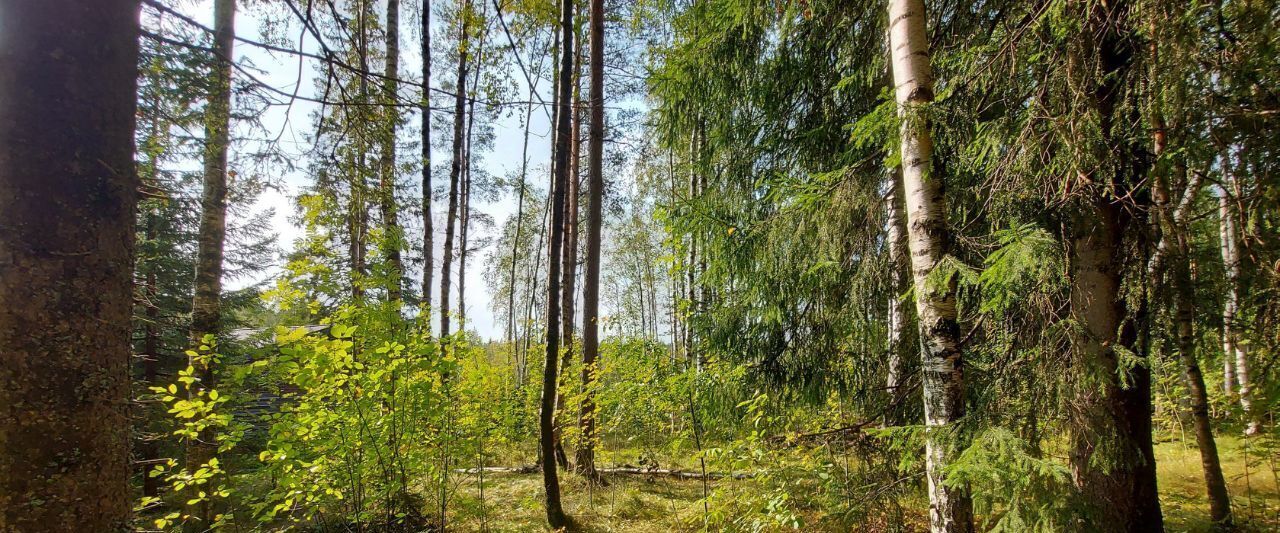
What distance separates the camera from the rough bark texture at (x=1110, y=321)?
78.1 inches

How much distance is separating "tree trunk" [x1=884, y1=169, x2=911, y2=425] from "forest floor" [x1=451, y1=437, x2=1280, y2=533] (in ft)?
3.95

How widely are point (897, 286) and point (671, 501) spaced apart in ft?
14.4

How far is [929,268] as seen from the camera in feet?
6.98

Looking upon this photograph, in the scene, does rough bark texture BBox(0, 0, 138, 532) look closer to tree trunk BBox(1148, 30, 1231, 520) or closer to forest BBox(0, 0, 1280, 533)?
forest BBox(0, 0, 1280, 533)

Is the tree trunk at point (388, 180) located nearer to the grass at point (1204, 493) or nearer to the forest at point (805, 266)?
the forest at point (805, 266)

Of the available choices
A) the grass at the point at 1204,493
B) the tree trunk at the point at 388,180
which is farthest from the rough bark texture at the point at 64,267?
the grass at the point at 1204,493

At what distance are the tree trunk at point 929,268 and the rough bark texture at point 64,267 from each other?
9.36 feet

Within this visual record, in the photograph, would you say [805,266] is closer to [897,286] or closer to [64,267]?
[897,286]

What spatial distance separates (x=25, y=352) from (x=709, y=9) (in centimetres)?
418

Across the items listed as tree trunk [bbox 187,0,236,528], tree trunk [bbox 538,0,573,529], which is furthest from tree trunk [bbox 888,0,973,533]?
tree trunk [bbox 187,0,236,528]

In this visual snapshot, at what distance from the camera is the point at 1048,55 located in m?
2.10

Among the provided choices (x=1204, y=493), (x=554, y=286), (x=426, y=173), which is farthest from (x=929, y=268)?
(x=426, y=173)

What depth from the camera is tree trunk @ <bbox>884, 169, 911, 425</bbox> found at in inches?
117

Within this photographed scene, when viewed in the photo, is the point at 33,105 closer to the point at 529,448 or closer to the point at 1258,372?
the point at 1258,372
